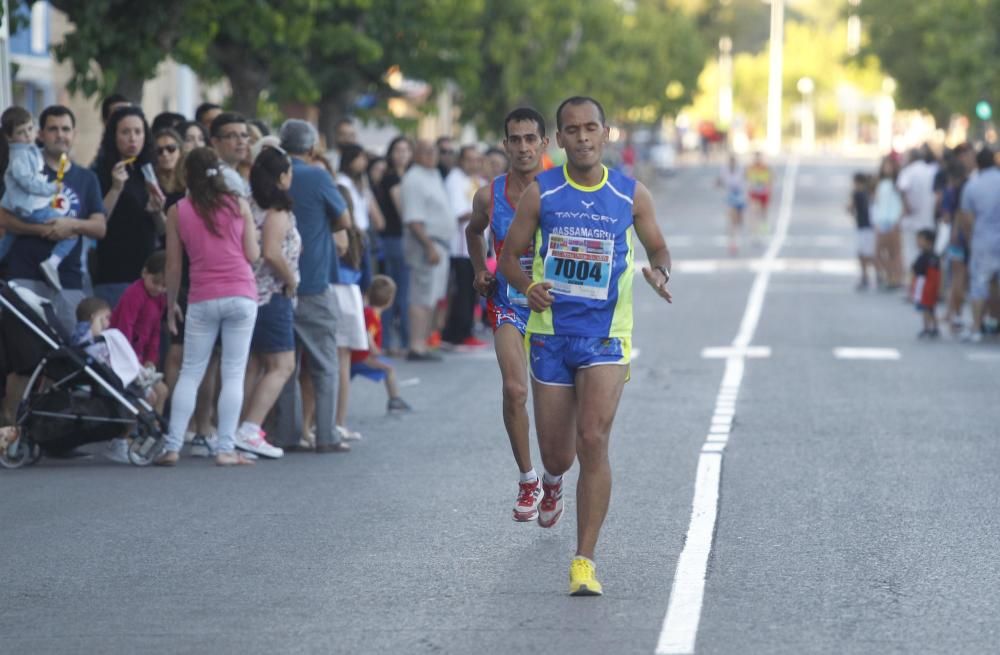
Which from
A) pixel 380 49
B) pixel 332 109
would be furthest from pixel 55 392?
pixel 332 109

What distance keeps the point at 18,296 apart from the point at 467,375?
6287 mm

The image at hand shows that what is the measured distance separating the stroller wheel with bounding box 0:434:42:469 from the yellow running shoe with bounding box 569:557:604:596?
487 centimetres

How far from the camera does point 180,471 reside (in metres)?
11.7

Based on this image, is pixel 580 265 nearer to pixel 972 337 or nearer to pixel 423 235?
pixel 423 235

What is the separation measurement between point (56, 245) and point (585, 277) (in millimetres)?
5393

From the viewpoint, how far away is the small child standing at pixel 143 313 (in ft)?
40.0

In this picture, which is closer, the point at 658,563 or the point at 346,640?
the point at 346,640

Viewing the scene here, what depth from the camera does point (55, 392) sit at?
38.3 feet

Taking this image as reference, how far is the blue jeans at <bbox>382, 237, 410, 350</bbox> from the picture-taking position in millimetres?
19078

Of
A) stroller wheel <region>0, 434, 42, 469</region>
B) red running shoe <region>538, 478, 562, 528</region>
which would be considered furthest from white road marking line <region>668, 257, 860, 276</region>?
red running shoe <region>538, 478, 562, 528</region>

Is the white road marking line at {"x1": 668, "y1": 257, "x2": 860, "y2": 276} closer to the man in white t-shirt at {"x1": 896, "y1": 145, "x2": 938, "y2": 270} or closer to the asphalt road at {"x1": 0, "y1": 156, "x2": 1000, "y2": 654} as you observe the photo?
the man in white t-shirt at {"x1": 896, "y1": 145, "x2": 938, "y2": 270}

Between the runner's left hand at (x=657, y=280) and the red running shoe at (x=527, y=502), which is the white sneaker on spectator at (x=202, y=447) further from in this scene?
the runner's left hand at (x=657, y=280)

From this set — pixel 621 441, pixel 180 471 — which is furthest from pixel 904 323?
pixel 180 471

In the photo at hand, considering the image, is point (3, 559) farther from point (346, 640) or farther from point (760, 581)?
point (760, 581)
